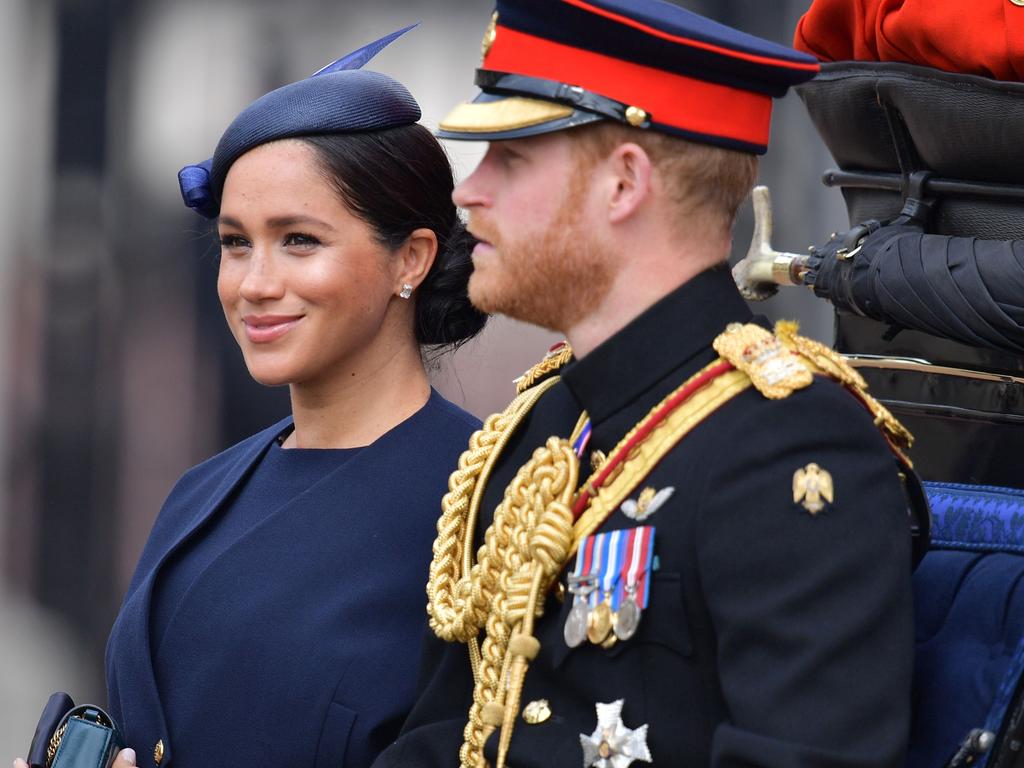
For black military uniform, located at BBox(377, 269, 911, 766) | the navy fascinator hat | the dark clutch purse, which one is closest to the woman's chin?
the navy fascinator hat

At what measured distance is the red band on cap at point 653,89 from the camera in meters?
1.94

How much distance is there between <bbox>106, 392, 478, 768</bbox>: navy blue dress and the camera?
92.3 inches

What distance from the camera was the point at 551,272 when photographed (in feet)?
6.40

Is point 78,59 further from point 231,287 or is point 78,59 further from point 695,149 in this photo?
point 695,149

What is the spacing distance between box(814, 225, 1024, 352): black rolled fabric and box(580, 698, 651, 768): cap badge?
730 mm

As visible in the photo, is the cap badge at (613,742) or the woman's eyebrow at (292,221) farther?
the woman's eyebrow at (292,221)

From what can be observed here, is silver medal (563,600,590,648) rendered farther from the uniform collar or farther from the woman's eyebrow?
the woman's eyebrow

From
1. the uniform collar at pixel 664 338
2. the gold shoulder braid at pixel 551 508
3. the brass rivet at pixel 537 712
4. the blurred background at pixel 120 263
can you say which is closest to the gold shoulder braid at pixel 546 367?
the gold shoulder braid at pixel 551 508

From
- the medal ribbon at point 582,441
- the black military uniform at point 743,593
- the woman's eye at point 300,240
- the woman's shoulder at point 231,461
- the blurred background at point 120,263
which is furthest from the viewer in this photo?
the blurred background at point 120,263

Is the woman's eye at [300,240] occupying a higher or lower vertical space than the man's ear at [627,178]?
lower

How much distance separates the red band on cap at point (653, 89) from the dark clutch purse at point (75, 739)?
1214 mm

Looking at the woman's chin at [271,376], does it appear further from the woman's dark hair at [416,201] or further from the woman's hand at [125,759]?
the woman's hand at [125,759]

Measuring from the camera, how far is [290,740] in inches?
92.4

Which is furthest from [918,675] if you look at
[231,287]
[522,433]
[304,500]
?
[231,287]
